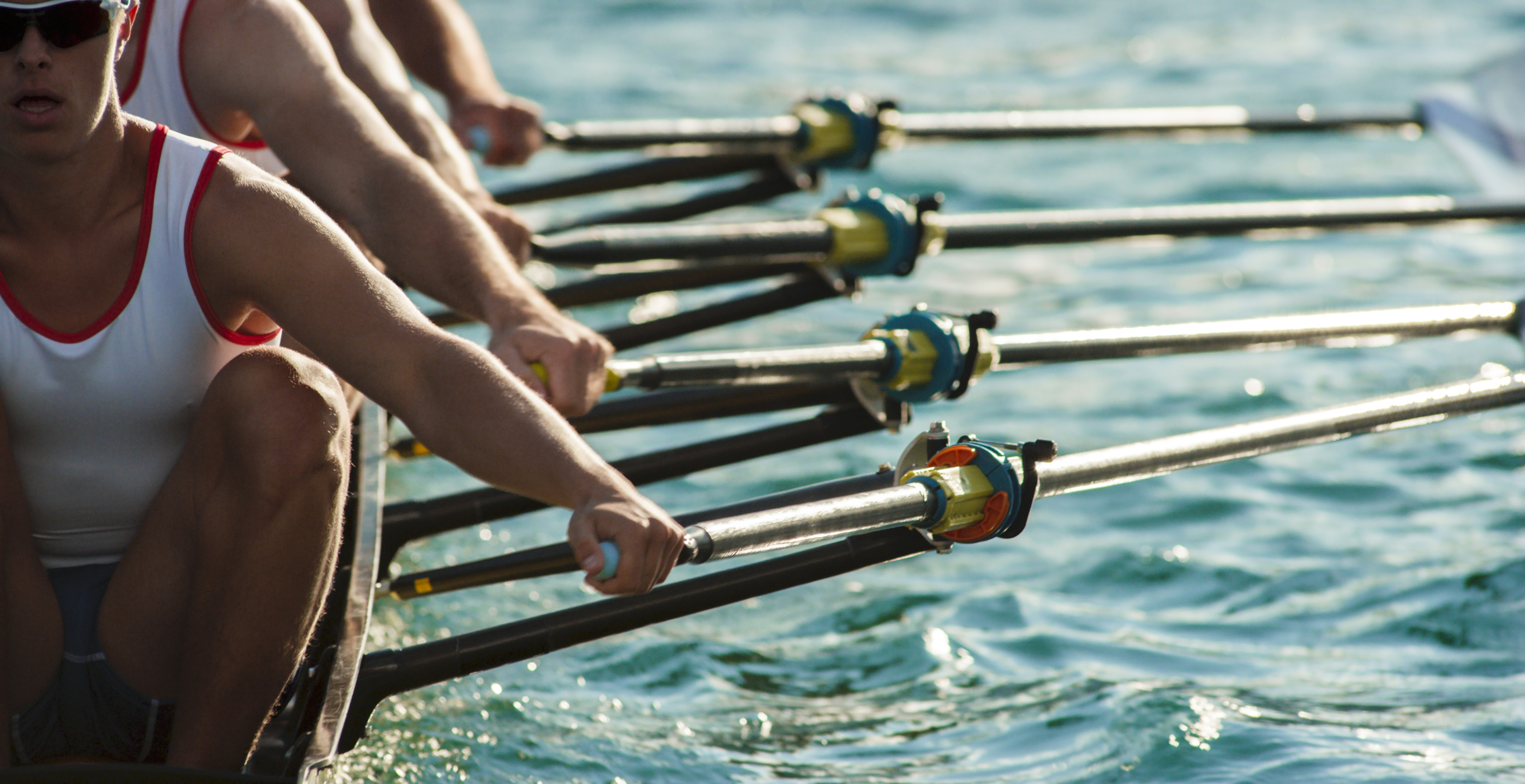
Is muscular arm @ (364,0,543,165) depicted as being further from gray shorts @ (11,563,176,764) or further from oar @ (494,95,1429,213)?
gray shorts @ (11,563,176,764)

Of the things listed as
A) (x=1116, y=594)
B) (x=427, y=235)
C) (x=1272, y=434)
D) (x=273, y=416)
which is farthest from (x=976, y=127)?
(x=273, y=416)

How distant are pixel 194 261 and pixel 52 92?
0.67ft

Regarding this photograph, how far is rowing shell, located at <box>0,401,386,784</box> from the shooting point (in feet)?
4.89

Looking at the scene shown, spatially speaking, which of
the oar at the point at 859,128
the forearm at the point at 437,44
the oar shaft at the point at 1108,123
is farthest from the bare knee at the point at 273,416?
the oar shaft at the point at 1108,123

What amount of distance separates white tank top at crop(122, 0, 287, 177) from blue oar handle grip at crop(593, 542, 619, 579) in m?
1.08

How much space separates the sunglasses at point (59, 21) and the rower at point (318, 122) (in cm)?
64

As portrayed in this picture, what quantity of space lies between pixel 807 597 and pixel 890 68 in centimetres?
684

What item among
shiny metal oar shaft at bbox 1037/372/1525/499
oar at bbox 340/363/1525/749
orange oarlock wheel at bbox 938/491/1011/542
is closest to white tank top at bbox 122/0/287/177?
oar at bbox 340/363/1525/749

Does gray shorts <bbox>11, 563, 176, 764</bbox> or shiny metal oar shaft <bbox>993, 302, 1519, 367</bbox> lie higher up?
shiny metal oar shaft <bbox>993, 302, 1519, 367</bbox>

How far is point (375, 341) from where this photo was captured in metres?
1.60

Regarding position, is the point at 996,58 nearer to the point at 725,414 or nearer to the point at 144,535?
the point at 725,414

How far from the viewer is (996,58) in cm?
962

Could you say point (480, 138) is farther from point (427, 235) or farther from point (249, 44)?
point (427, 235)

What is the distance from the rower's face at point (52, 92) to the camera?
1.47 meters
